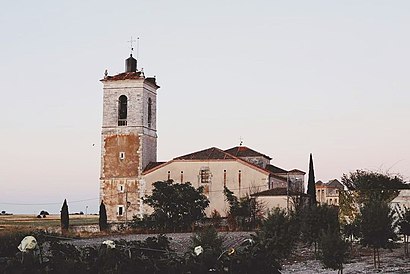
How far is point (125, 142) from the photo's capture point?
52.4 metres

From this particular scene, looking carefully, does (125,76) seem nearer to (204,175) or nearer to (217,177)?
(204,175)

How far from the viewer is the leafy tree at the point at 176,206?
1747 inches

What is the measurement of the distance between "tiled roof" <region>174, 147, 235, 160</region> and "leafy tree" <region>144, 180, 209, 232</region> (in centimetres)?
504

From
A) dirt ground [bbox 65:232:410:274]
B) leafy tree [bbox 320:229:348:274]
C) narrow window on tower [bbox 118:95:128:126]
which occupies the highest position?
narrow window on tower [bbox 118:95:128:126]

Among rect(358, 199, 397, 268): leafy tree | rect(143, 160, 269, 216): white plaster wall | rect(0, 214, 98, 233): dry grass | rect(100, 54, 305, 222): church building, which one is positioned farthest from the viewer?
rect(100, 54, 305, 222): church building

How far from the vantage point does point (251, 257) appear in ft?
38.7

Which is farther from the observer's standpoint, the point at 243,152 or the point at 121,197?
the point at 243,152

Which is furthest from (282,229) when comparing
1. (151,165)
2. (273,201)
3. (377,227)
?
(151,165)

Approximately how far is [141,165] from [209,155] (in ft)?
16.7

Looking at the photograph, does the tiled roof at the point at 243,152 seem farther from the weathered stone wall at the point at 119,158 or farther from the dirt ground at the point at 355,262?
the dirt ground at the point at 355,262

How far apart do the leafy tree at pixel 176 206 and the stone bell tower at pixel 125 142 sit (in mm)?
5466

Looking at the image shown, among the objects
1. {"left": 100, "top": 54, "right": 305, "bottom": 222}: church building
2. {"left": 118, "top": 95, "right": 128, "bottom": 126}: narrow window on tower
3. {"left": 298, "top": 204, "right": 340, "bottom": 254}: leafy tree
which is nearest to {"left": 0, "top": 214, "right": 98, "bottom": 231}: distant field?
{"left": 100, "top": 54, "right": 305, "bottom": 222}: church building

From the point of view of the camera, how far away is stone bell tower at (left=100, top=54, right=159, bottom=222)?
5162 cm

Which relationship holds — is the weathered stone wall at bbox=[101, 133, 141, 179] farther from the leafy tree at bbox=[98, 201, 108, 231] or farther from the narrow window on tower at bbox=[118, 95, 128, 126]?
the leafy tree at bbox=[98, 201, 108, 231]
